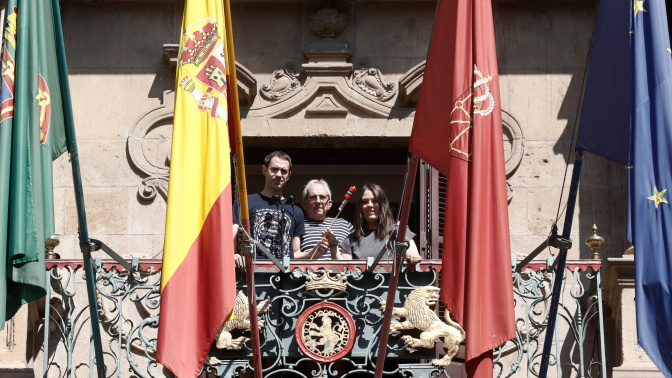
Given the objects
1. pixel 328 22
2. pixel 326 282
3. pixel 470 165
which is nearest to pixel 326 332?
pixel 326 282

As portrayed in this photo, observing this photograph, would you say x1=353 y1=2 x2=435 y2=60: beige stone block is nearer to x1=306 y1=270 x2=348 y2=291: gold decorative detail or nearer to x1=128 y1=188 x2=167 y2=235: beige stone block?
x1=128 y1=188 x2=167 y2=235: beige stone block

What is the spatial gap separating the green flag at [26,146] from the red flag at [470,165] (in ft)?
9.40

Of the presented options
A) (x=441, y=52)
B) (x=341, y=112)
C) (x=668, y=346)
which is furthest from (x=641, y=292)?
(x=341, y=112)

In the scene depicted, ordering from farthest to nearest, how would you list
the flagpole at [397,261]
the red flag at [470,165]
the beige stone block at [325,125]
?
the beige stone block at [325,125] < the flagpole at [397,261] < the red flag at [470,165]

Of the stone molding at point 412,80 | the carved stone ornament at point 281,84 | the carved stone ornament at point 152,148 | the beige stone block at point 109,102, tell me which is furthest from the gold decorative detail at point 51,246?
the stone molding at point 412,80

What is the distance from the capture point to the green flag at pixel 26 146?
37.4ft

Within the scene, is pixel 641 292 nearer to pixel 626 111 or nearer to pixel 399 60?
pixel 626 111

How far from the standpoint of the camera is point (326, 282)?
13.6 m

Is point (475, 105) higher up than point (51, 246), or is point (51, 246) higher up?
point (475, 105)

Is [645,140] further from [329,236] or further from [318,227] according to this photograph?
[318,227]

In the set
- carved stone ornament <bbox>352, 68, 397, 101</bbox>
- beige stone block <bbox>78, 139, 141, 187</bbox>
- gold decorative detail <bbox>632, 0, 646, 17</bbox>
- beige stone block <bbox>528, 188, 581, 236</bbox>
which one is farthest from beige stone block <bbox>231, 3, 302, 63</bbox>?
gold decorative detail <bbox>632, 0, 646, 17</bbox>

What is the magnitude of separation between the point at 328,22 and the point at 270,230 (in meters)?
3.21

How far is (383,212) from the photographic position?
46.1ft

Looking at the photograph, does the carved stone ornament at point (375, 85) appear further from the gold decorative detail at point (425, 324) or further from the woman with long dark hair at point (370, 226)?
the gold decorative detail at point (425, 324)
